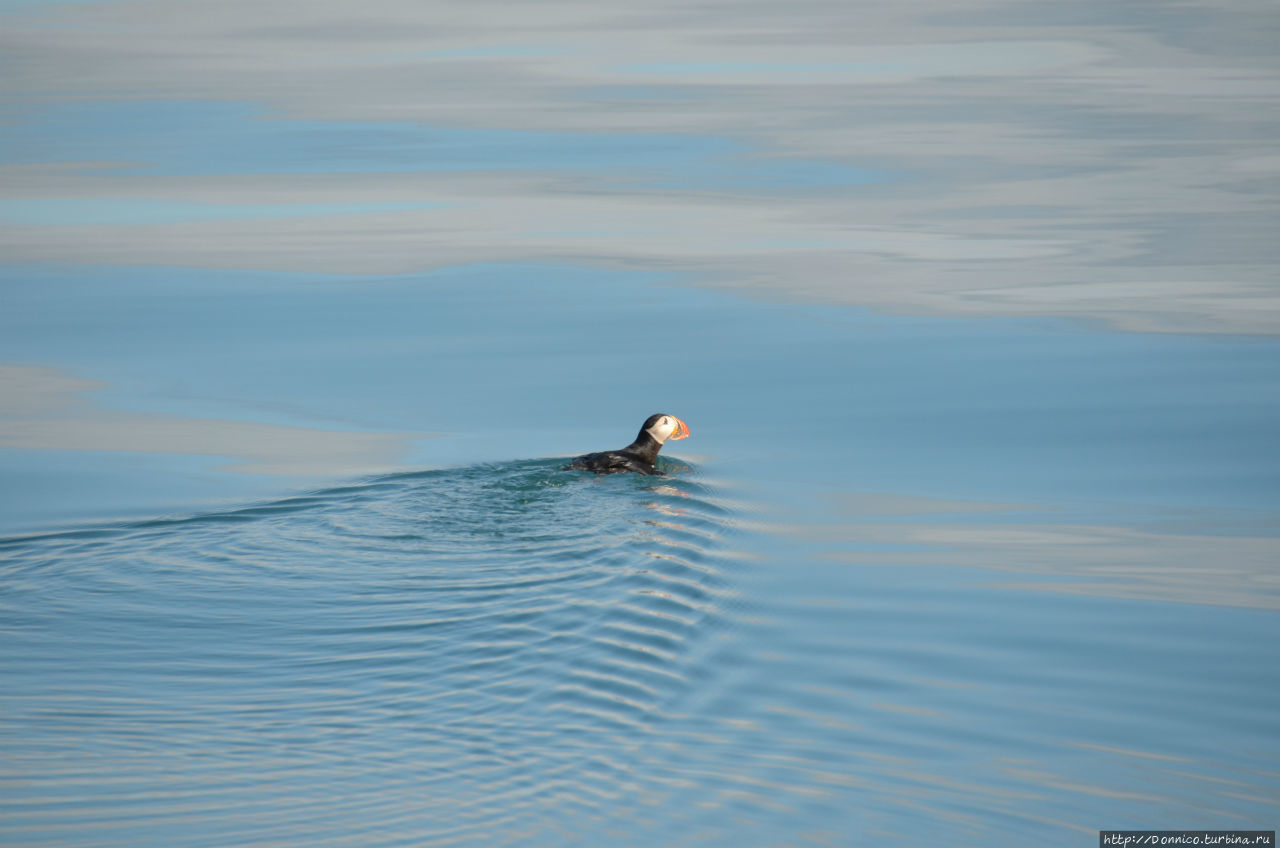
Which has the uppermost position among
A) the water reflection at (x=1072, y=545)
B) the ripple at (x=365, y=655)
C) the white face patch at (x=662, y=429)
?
the white face patch at (x=662, y=429)

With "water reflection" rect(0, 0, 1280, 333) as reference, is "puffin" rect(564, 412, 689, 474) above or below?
below

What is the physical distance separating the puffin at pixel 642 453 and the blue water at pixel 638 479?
4.3 inches

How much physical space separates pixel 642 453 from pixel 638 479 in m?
0.36

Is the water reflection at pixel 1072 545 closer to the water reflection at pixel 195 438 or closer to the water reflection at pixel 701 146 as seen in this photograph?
the water reflection at pixel 195 438

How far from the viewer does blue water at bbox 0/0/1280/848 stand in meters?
5.33

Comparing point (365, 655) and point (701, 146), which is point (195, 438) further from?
point (701, 146)

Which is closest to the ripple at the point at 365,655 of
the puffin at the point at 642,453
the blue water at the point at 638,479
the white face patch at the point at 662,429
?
the blue water at the point at 638,479

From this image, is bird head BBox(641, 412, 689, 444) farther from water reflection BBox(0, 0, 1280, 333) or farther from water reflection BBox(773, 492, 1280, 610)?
water reflection BBox(0, 0, 1280, 333)

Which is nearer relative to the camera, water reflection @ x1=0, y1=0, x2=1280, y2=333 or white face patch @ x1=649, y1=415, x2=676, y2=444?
white face patch @ x1=649, y1=415, x2=676, y2=444

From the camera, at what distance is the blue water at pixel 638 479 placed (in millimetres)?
5332

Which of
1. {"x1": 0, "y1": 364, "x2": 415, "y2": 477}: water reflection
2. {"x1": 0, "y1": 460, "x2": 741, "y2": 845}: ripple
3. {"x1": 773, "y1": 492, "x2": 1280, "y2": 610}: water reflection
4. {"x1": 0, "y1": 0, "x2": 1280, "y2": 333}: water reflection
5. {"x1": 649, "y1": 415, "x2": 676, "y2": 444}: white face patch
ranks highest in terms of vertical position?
{"x1": 0, "y1": 0, "x2": 1280, "y2": 333}: water reflection

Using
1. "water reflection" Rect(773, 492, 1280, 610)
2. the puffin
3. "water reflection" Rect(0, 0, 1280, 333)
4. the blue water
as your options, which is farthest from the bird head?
"water reflection" Rect(0, 0, 1280, 333)

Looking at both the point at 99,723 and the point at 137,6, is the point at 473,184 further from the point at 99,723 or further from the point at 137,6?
the point at 137,6

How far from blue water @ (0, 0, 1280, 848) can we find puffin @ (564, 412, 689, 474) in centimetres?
11
